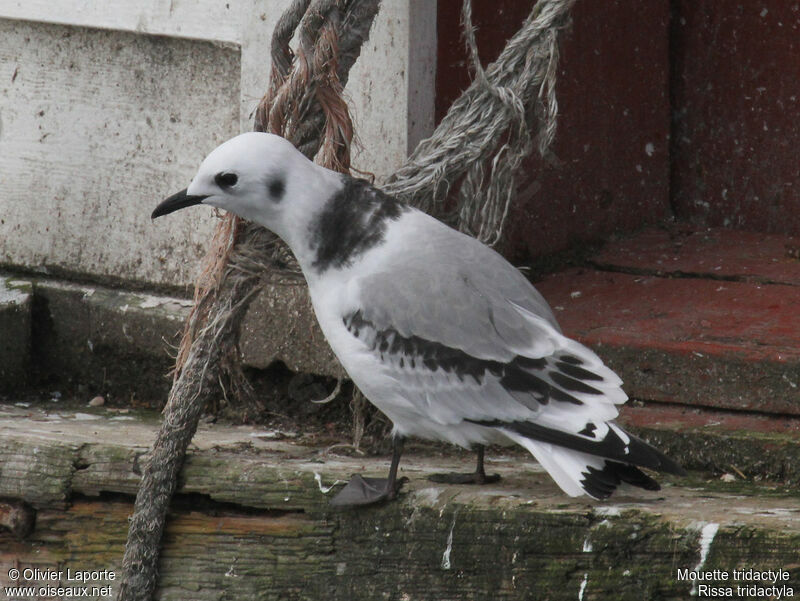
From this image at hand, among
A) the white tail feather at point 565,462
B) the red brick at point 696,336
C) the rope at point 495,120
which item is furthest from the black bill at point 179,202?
the red brick at point 696,336

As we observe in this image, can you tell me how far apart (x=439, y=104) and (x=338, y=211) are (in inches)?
31.8

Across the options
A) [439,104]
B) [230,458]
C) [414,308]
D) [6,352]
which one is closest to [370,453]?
[230,458]

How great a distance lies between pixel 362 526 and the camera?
2.76 m

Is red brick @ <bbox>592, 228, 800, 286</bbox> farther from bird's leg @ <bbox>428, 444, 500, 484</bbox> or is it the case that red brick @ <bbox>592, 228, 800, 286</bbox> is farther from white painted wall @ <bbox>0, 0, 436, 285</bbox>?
bird's leg @ <bbox>428, 444, 500, 484</bbox>

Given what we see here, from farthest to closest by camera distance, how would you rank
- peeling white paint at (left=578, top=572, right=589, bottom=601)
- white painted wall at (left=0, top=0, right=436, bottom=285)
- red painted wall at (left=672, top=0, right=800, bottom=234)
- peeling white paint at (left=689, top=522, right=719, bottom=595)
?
red painted wall at (left=672, top=0, right=800, bottom=234)
white painted wall at (left=0, top=0, right=436, bottom=285)
peeling white paint at (left=578, top=572, right=589, bottom=601)
peeling white paint at (left=689, top=522, right=719, bottom=595)

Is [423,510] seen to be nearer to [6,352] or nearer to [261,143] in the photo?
[261,143]

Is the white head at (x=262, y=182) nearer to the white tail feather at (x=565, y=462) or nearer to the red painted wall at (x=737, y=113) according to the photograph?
the white tail feather at (x=565, y=462)

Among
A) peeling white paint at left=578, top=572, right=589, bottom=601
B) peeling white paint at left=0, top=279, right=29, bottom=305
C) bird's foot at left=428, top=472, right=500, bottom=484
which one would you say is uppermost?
peeling white paint at left=0, top=279, right=29, bottom=305

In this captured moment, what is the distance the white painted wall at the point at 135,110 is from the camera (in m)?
3.24

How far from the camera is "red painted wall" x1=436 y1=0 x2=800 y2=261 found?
3781mm

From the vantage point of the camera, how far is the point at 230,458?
116 inches

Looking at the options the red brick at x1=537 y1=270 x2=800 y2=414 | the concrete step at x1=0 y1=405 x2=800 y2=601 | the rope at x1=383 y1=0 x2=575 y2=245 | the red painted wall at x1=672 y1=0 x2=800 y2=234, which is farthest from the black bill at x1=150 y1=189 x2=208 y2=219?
the red painted wall at x1=672 y1=0 x2=800 y2=234

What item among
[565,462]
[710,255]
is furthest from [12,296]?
[710,255]

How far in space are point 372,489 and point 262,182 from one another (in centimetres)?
68
